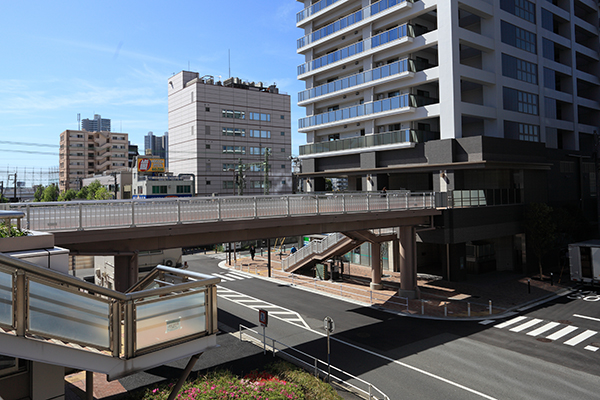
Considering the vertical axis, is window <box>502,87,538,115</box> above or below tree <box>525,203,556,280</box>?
above

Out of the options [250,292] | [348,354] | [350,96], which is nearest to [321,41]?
[350,96]

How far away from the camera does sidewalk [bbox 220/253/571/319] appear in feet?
79.1

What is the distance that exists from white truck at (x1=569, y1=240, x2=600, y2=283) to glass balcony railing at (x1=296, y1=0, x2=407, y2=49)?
24411 mm

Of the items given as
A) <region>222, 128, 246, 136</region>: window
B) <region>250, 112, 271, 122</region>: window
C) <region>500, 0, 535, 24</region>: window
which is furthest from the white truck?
<region>250, 112, 271, 122</region>: window

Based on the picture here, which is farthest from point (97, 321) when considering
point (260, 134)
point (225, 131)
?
point (260, 134)

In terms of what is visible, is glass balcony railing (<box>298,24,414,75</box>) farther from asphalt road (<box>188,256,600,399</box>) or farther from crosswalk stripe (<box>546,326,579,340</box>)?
crosswalk stripe (<box>546,326,579,340</box>)

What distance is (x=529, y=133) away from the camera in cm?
3741

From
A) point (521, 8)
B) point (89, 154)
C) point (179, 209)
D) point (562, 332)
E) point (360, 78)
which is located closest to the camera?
point (179, 209)

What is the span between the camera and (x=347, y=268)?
125 ft

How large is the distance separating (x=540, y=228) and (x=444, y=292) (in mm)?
11436

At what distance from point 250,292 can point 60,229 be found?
19050mm

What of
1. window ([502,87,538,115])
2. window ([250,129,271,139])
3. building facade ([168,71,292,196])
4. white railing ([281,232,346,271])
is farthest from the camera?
window ([250,129,271,139])

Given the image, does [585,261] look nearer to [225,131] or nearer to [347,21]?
[347,21]

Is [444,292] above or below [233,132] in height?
below
